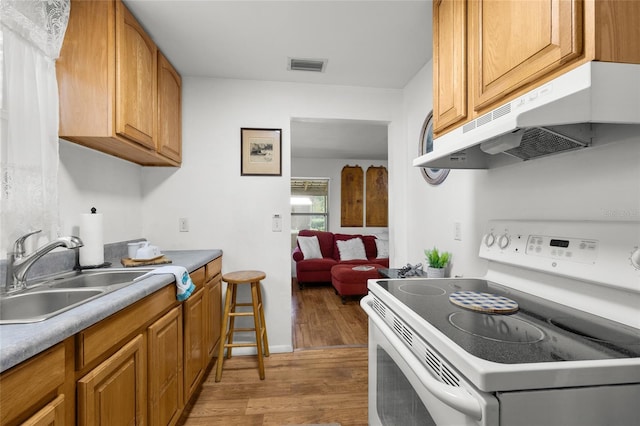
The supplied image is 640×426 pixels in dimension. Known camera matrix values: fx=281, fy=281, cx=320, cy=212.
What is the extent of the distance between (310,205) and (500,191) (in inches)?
176

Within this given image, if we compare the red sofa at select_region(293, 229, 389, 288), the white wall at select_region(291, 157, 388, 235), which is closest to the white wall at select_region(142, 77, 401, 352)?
the red sofa at select_region(293, 229, 389, 288)

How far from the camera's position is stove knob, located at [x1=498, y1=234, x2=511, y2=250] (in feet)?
4.13

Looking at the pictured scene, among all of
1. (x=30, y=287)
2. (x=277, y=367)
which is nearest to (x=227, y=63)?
(x=30, y=287)

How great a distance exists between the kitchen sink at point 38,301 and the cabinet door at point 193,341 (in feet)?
1.84

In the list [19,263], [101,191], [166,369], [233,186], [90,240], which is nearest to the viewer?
[19,263]

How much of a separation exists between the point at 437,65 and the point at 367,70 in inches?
38.1

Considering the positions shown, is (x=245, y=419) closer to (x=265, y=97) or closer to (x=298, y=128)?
(x=265, y=97)

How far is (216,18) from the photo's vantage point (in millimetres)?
→ 1646

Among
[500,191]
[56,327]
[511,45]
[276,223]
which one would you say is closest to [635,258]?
[500,191]

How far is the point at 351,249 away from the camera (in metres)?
4.79

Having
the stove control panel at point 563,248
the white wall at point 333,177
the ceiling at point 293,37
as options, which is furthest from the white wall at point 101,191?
the white wall at point 333,177

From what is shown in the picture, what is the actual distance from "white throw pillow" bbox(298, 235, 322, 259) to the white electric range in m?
3.44

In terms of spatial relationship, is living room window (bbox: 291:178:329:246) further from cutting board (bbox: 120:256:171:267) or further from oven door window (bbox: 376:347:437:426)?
oven door window (bbox: 376:347:437:426)

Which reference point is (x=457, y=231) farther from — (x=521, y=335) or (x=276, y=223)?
(x=276, y=223)
